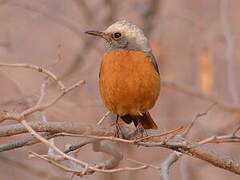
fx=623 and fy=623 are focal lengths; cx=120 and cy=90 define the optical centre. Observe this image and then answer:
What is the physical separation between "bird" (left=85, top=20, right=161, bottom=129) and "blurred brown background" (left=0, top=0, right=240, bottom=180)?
64.0 inches

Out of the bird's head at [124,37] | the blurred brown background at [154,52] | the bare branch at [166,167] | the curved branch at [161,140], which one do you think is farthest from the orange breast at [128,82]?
the blurred brown background at [154,52]

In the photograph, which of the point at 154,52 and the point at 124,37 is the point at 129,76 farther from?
the point at 154,52

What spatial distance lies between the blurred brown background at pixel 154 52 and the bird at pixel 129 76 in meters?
1.63

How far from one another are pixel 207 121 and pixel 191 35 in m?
1.85

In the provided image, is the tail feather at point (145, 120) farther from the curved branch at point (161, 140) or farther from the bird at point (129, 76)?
the curved branch at point (161, 140)

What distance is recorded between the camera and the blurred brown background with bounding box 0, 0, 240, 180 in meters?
7.45

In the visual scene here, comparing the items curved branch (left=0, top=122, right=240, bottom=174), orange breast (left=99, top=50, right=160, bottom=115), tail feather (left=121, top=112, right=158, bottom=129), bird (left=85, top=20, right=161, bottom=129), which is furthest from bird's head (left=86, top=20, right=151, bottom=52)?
curved branch (left=0, top=122, right=240, bottom=174)

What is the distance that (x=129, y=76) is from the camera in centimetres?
509

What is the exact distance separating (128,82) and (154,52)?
3.07 m

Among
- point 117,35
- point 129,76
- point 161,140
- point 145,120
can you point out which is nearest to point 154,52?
point 117,35

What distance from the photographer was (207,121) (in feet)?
26.4

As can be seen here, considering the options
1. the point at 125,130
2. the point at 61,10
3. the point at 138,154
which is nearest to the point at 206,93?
the point at 138,154

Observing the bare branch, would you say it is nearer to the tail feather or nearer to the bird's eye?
the tail feather

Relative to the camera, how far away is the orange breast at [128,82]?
5.07 metres
